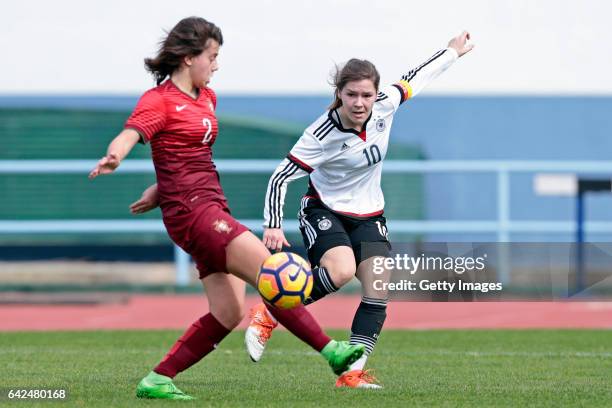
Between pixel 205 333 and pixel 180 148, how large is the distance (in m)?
0.87

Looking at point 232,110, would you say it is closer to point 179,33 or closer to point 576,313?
point 576,313

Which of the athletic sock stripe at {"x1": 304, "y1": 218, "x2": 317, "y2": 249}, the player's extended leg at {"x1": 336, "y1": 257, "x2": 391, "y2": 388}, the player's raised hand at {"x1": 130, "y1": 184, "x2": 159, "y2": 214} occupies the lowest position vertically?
the player's extended leg at {"x1": 336, "y1": 257, "x2": 391, "y2": 388}

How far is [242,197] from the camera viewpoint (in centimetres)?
1551

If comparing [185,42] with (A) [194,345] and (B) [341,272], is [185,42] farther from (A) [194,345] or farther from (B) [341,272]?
(B) [341,272]

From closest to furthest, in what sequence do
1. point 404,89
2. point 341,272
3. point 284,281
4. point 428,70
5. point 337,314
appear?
1. point 284,281
2. point 341,272
3. point 404,89
4. point 428,70
5. point 337,314

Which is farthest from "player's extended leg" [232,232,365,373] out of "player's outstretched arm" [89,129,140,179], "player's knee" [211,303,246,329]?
"player's outstretched arm" [89,129,140,179]

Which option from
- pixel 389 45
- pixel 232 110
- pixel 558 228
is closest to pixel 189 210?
pixel 558 228

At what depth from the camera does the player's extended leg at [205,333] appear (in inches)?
253

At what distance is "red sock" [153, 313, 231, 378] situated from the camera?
6.47 m

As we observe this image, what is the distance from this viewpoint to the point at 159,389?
641cm

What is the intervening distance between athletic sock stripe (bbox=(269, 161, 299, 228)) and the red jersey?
0.62 m

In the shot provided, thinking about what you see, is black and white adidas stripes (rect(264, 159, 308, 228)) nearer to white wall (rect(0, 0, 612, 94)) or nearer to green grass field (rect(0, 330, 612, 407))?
green grass field (rect(0, 330, 612, 407))

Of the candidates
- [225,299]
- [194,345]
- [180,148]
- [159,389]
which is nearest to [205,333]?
[194,345]

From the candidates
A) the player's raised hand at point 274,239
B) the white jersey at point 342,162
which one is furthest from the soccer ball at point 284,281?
the white jersey at point 342,162
